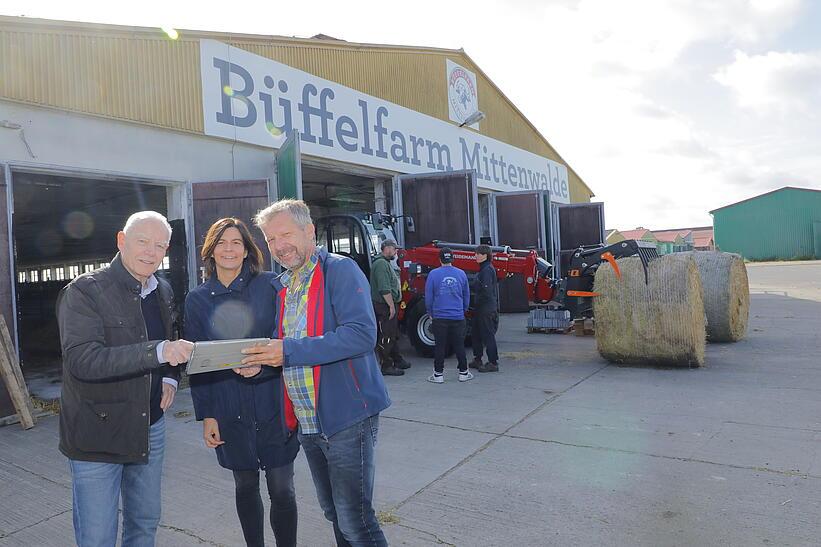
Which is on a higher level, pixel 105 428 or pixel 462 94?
pixel 462 94

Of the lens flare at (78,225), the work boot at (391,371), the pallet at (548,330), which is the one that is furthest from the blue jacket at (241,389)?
the lens flare at (78,225)

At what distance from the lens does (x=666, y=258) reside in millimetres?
6934

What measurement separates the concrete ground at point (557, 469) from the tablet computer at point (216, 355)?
149 centimetres

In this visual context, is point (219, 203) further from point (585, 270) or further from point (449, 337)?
point (585, 270)

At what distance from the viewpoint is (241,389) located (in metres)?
2.33

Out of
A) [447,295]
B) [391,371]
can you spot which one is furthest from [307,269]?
[391,371]

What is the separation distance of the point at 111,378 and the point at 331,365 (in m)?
0.80

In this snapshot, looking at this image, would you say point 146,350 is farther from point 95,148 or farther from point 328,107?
point 328,107

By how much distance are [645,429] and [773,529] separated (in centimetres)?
164

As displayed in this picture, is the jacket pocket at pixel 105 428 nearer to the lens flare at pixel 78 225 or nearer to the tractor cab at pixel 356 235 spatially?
the tractor cab at pixel 356 235

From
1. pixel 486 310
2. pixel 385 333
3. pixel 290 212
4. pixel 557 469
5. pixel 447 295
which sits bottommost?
pixel 557 469

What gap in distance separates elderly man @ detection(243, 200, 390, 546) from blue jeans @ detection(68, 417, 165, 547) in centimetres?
68

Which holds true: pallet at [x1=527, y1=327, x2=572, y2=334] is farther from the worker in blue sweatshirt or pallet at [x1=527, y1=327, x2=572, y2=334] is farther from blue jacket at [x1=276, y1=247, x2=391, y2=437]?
Answer: blue jacket at [x1=276, y1=247, x2=391, y2=437]

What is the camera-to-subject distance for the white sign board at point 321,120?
8.46 meters
